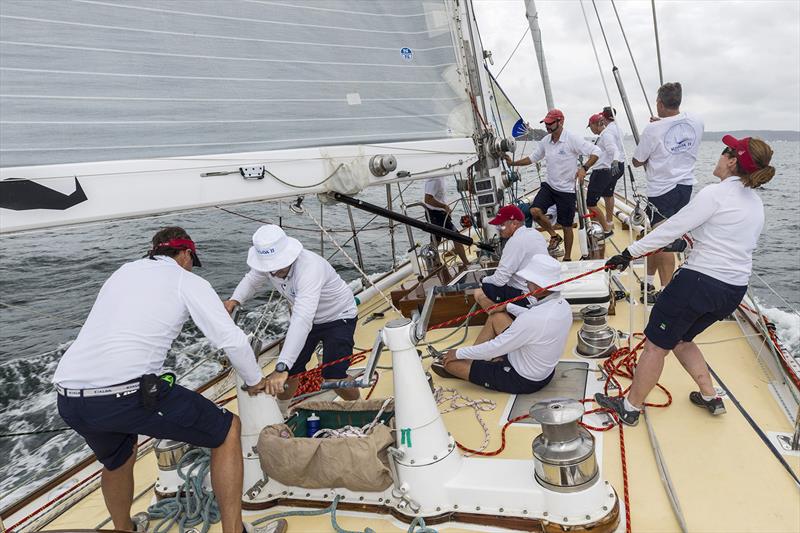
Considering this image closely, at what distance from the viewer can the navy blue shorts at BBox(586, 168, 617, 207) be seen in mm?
6151

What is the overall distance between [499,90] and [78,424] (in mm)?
7185

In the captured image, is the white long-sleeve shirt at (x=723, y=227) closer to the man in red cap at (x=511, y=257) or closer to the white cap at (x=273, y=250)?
the man in red cap at (x=511, y=257)

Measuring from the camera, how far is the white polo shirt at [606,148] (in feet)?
19.9

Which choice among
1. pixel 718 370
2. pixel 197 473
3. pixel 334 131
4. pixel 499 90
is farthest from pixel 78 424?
pixel 499 90

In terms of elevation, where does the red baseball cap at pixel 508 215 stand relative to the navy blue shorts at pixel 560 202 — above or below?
above

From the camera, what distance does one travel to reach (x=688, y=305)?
238 centimetres

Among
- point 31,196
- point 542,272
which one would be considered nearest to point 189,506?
point 31,196

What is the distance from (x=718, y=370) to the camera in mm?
3209

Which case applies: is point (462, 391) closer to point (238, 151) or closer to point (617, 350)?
point (617, 350)

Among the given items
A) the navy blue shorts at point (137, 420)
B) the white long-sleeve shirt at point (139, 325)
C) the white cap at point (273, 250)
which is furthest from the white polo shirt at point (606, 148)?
the navy blue shorts at point (137, 420)

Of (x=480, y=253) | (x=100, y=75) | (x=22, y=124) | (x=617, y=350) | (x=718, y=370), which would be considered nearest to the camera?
(x=22, y=124)

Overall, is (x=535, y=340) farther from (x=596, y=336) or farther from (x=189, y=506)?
(x=189, y=506)

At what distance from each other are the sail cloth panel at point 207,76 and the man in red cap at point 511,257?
0.94m

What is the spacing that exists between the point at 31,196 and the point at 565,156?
465cm
